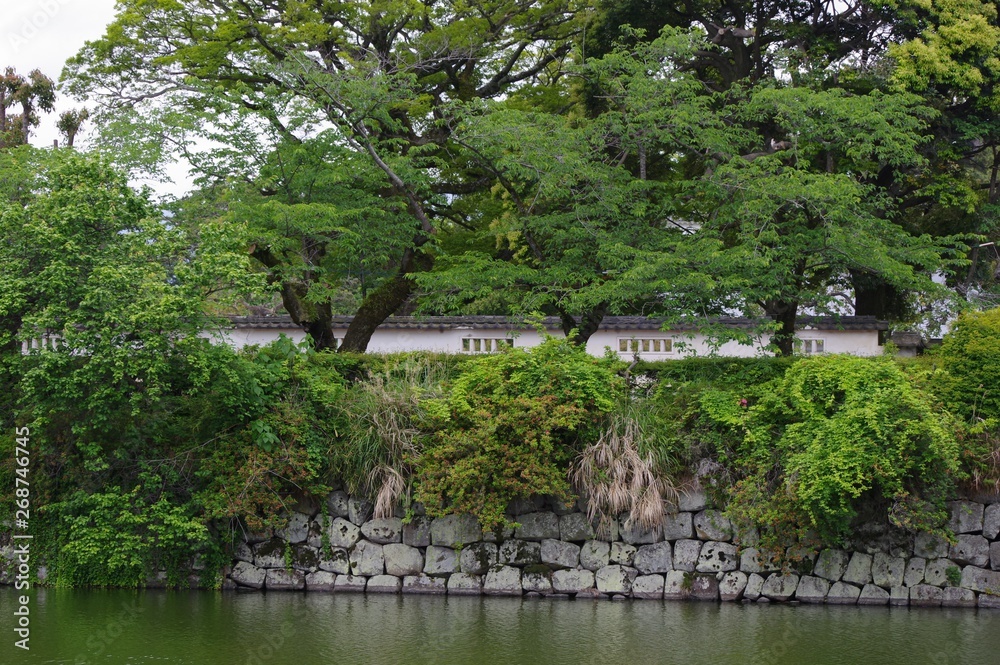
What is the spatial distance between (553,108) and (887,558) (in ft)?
33.0

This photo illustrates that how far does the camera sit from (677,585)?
1022 cm

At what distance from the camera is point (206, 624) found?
8.66 m

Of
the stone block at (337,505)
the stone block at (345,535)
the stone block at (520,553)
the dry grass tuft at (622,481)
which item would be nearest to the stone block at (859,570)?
the dry grass tuft at (622,481)

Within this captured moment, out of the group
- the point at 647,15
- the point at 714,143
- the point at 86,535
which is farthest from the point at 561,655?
the point at 647,15

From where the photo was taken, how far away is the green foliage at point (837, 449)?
931 centimetres

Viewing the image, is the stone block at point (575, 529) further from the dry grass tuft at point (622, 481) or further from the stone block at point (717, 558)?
the stone block at point (717, 558)

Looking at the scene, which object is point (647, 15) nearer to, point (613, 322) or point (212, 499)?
point (613, 322)

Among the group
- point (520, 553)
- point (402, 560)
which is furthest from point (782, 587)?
point (402, 560)

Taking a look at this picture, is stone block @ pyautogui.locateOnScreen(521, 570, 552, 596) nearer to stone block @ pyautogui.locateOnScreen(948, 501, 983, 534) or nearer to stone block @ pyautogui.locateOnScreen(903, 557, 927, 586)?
stone block @ pyautogui.locateOnScreen(903, 557, 927, 586)

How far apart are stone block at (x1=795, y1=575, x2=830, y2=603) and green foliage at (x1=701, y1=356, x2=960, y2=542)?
1.79 feet

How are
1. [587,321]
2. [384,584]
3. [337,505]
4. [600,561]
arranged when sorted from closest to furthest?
1. [600,561]
2. [384,584]
3. [337,505]
4. [587,321]

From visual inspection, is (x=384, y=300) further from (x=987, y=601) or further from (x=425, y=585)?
(x=987, y=601)

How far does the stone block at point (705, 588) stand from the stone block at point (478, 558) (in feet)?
7.02

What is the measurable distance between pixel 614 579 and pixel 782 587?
68.9 inches
